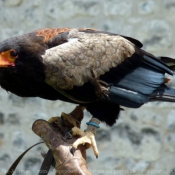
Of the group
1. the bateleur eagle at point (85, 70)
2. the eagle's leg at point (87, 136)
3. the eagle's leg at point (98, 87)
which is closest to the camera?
the eagle's leg at point (87, 136)

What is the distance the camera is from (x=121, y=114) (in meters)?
4.36

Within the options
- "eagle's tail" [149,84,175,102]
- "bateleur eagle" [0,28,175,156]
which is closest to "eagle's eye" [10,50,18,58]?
"bateleur eagle" [0,28,175,156]

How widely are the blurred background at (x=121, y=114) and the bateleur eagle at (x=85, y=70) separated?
1437mm

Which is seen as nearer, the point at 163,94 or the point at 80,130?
the point at 80,130

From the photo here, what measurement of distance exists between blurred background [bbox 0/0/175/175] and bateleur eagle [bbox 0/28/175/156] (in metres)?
1.44

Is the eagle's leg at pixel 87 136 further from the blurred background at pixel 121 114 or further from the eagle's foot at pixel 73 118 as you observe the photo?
the blurred background at pixel 121 114

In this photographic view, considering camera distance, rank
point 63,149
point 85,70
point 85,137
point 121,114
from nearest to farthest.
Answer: point 63,149 → point 85,137 → point 85,70 → point 121,114

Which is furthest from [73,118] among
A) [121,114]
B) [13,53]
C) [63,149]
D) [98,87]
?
[121,114]

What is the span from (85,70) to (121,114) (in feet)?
5.77

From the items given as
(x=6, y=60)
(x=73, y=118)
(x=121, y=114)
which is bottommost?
(x=121, y=114)

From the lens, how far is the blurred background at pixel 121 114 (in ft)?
14.3

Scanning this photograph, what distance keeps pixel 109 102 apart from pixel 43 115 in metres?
1.81

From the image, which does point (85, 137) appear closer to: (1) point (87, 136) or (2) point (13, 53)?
(1) point (87, 136)

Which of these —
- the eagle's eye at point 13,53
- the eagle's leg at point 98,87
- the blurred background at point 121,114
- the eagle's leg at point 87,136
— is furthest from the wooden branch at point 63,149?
the blurred background at point 121,114
